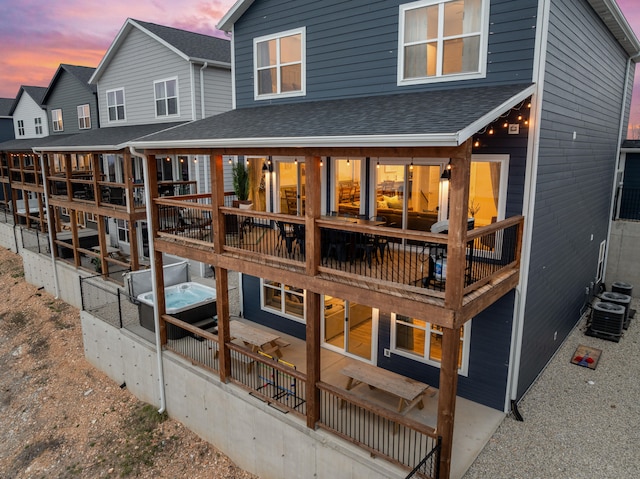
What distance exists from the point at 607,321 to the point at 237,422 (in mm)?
10181

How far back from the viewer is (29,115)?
3173 cm

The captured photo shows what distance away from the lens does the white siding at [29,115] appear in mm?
29862

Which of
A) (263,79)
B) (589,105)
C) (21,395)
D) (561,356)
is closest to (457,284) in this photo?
(561,356)

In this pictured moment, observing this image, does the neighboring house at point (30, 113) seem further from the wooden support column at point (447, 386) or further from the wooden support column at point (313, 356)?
→ the wooden support column at point (447, 386)

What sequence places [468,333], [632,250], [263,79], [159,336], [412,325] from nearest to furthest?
[468,333], [412,325], [159,336], [263,79], [632,250]

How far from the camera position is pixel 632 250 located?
1508 cm

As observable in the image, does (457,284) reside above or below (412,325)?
above

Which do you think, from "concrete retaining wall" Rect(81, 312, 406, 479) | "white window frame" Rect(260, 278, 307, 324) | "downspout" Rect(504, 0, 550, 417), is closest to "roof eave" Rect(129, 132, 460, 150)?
"downspout" Rect(504, 0, 550, 417)

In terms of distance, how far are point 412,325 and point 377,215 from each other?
A: 106 inches

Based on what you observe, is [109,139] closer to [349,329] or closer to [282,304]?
[282,304]

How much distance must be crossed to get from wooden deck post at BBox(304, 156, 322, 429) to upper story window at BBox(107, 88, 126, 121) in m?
17.4

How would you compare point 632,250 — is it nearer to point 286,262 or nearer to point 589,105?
point 589,105

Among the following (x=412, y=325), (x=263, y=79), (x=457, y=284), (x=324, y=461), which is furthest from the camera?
(x=263, y=79)

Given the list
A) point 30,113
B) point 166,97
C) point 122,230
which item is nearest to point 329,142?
point 166,97
